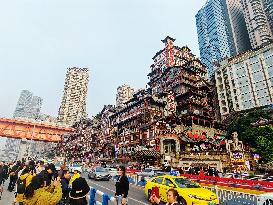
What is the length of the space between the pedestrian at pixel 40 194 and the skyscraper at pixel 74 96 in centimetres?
13645

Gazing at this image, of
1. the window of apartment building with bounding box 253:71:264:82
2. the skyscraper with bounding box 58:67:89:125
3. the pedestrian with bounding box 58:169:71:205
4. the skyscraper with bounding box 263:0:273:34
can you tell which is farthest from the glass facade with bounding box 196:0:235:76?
the pedestrian with bounding box 58:169:71:205

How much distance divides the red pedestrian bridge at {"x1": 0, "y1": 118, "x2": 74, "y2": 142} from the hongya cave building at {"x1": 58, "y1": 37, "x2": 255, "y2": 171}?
57.9ft

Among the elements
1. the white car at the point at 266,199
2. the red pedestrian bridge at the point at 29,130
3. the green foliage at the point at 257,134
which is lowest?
the white car at the point at 266,199

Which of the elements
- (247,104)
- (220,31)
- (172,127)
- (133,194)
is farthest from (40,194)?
(220,31)

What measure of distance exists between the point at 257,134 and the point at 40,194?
155 feet

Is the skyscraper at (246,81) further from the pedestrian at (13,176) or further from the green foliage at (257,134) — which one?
the pedestrian at (13,176)

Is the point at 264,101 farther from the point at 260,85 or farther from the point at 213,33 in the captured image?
the point at 213,33

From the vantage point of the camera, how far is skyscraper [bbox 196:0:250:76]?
121312 mm

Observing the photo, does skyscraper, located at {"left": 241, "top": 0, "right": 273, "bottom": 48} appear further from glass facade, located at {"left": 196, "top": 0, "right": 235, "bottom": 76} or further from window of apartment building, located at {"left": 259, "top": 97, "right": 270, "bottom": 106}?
window of apartment building, located at {"left": 259, "top": 97, "right": 270, "bottom": 106}

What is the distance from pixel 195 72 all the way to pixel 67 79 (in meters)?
111

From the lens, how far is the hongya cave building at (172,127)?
3844 centimetres

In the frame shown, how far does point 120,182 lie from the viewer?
9.06m

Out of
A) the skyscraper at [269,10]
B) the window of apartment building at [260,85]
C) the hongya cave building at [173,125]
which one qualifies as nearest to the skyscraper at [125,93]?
the hongya cave building at [173,125]

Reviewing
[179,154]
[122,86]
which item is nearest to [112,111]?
[179,154]
